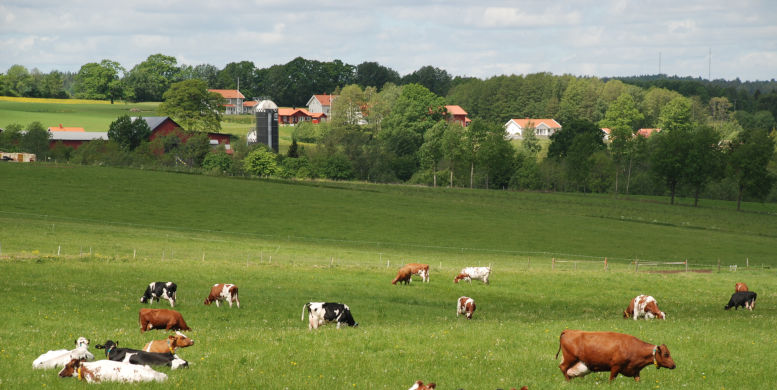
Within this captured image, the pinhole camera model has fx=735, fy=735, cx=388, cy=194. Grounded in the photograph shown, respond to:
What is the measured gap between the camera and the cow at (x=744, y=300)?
3534 cm

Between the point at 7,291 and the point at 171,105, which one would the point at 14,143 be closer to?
the point at 171,105

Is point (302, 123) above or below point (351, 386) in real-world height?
above

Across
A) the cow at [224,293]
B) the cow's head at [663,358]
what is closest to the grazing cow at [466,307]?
the cow at [224,293]

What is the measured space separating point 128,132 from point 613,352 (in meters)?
135

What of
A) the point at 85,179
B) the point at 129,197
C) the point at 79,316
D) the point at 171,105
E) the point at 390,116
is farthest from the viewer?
the point at 390,116

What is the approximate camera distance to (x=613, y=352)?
1794cm

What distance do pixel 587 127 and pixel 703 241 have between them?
89830mm

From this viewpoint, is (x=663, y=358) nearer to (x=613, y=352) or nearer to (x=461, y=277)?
(x=613, y=352)

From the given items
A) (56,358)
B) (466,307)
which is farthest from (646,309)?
(56,358)

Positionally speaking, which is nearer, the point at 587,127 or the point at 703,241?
the point at 703,241

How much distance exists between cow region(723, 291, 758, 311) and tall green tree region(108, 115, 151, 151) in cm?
12256

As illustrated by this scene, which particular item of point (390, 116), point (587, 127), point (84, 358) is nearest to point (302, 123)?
point (390, 116)

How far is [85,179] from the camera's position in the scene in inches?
3789

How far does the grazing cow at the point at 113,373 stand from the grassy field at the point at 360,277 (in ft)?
1.49
